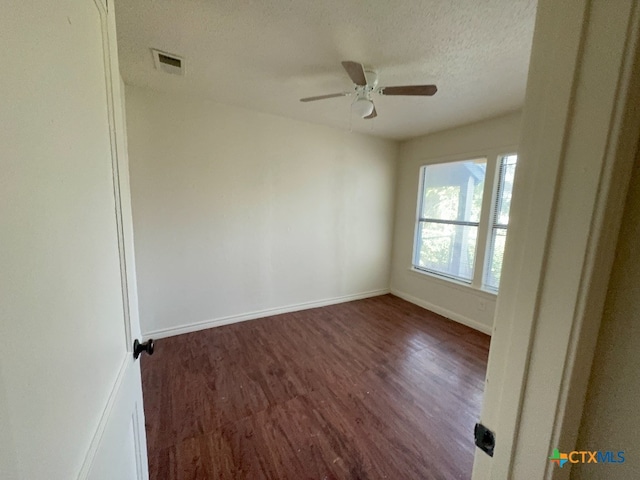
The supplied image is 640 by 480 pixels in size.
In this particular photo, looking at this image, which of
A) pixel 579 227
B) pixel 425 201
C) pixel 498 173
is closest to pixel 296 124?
pixel 425 201

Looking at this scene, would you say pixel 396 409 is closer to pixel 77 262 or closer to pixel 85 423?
pixel 85 423

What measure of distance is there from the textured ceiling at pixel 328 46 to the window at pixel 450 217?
916mm

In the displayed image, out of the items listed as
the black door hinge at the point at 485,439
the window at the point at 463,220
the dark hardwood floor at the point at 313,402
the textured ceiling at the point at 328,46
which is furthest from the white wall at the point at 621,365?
the window at the point at 463,220

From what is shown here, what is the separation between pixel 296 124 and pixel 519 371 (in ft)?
10.7

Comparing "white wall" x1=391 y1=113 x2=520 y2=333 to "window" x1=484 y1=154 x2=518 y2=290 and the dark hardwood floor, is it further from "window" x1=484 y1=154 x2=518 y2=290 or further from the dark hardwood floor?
the dark hardwood floor

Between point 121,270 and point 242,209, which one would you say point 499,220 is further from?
point 121,270

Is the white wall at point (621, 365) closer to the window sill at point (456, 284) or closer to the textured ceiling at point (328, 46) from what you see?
the textured ceiling at point (328, 46)

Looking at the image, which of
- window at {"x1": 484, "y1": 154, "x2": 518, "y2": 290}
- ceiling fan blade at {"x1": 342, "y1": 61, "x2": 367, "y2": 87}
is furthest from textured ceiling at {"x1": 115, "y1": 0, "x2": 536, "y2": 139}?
window at {"x1": 484, "y1": 154, "x2": 518, "y2": 290}

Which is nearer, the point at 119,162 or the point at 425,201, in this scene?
the point at 119,162

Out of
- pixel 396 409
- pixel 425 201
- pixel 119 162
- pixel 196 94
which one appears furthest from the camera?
pixel 425 201

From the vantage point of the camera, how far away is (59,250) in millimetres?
465

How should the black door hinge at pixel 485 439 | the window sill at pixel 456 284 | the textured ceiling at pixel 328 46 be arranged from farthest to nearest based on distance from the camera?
the window sill at pixel 456 284
the textured ceiling at pixel 328 46
the black door hinge at pixel 485 439

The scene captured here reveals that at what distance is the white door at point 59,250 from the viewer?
0.34 metres

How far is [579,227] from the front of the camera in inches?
17.4
